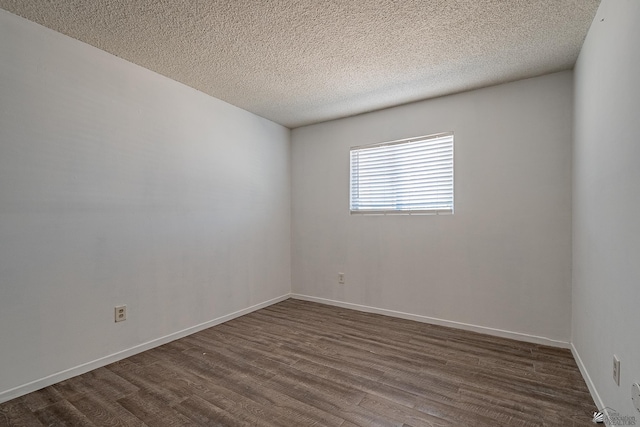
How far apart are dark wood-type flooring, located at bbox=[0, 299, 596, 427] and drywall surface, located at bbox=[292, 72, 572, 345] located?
45 cm

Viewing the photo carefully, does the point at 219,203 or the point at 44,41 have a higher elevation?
the point at 44,41

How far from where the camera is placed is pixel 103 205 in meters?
2.41

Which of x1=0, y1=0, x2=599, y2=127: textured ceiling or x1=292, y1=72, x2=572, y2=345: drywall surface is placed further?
x1=292, y1=72, x2=572, y2=345: drywall surface

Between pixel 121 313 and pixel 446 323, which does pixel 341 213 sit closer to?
pixel 446 323

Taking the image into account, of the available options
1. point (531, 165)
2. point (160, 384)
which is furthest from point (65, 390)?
point (531, 165)

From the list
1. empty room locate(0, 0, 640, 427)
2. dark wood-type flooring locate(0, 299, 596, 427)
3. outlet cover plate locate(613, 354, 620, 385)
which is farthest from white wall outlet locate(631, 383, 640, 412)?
dark wood-type flooring locate(0, 299, 596, 427)

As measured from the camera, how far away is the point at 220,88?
3127 millimetres

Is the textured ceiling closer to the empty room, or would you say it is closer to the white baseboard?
the empty room

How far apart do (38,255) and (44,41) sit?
1484mm

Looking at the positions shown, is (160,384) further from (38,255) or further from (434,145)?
(434,145)

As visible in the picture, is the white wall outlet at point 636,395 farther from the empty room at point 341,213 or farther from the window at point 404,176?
the window at point 404,176

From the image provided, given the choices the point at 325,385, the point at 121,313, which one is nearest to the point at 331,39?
the point at 325,385

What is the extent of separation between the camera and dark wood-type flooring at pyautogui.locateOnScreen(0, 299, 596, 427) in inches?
69.0
